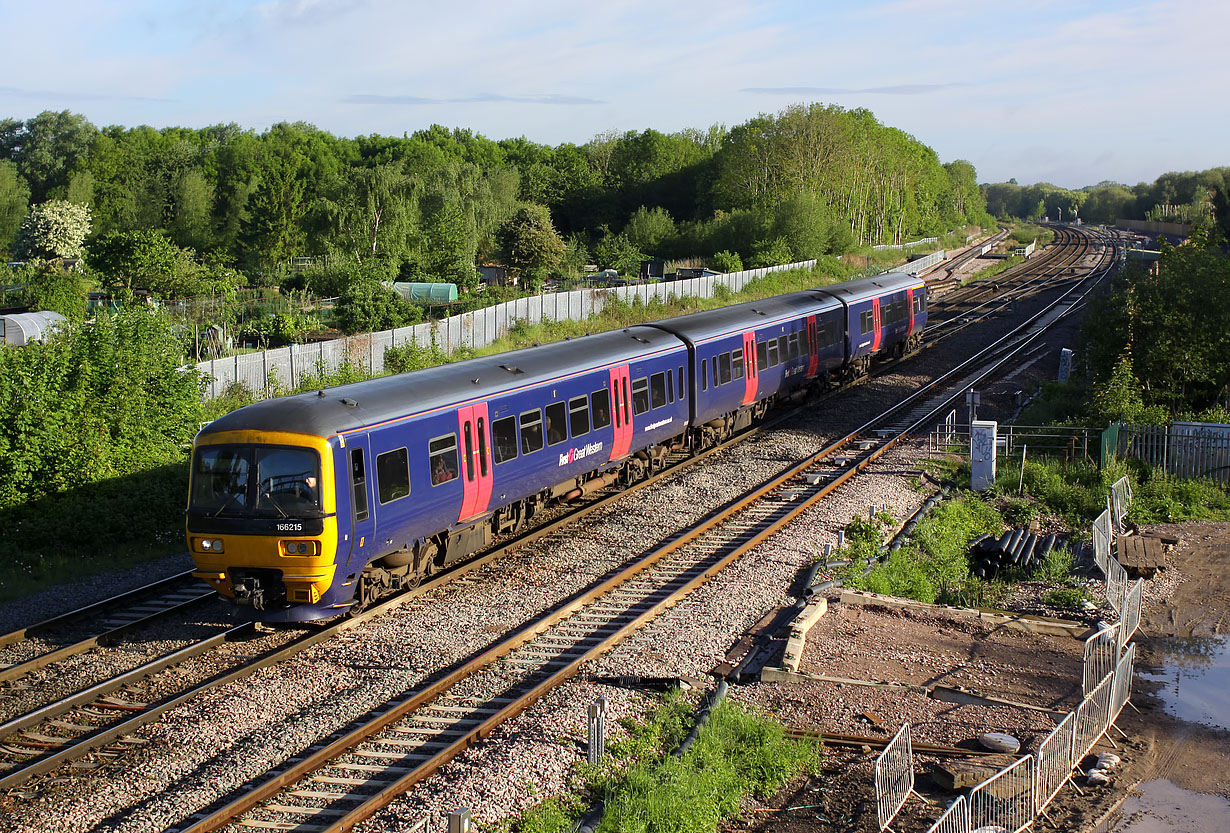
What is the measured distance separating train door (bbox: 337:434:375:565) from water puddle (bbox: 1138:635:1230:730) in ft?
31.9

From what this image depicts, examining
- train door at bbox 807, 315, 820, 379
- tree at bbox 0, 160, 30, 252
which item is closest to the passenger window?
train door at bbox 807, 315, 820, 379

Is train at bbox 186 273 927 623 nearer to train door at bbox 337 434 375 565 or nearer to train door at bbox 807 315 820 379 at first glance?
train door at bbox 337 434 375 565

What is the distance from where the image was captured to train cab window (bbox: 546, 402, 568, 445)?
17.1 meters

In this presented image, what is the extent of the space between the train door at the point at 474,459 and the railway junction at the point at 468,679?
1045 mm

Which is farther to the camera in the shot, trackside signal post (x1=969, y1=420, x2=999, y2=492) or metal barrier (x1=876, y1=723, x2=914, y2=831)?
trackside signal post (x1=969, y1=420, x2=999, y2=492)

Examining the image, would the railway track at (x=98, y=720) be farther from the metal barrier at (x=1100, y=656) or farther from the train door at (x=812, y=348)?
the train door at (x=812, y=348)

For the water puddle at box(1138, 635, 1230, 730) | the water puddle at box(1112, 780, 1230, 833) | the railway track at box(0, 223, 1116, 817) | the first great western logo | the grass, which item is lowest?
the water puddle at box(1138, 635, 1230, 730)

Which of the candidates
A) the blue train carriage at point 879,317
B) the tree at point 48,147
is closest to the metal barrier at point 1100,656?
the blue train carriage at point 879,317

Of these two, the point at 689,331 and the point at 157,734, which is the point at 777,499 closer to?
the point at 689,331

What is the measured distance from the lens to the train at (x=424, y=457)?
12.4m

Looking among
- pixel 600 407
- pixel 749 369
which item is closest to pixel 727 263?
pixel 749 369

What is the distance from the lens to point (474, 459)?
15.1m

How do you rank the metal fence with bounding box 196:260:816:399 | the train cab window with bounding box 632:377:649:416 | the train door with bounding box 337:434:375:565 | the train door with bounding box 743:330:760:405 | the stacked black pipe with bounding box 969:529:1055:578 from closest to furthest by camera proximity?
the train door with bounding box 337:434:375:565
the stacked black pipe with bounding box 969:529:1055:578
the train cab window with bounding box 632:377:649:416
the train door with bounding box 743:330:760:405
the metal fence with bounding box 196:260:816:399

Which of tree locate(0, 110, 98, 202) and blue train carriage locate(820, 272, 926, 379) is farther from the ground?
tree locate(0, 110, 98, 202)
